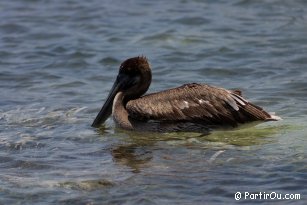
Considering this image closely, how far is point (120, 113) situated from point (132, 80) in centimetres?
43

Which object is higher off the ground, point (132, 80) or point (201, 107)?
point (132, 80)

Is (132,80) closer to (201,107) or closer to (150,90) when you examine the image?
(201,107)

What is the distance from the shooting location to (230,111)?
913 centimetres

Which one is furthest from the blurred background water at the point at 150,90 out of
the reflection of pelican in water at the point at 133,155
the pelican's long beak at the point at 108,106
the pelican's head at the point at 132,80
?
the pelican's head at the point at 132,80

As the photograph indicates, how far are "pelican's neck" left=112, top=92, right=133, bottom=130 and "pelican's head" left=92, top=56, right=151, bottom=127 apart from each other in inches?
2.5

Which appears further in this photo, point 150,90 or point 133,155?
point 150,90

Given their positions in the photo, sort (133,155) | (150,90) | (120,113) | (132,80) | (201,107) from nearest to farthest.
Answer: (133,155) < (201,107) < (120,113) < (132,80) < (150,90)

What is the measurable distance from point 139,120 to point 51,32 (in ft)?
20.3

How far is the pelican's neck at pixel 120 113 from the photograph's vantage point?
31.0 ft

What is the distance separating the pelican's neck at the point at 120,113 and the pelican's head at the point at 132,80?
0.06 metres

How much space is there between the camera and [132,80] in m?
9.80

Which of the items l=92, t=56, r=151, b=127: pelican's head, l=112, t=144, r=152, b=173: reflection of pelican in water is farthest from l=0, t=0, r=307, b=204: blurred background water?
l=92, t=56, r=151, b=127: pelican's head

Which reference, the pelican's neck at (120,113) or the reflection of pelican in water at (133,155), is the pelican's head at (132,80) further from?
the reflection of pelican in water at (133,155)

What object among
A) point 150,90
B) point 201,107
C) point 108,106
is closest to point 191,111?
point 201,107
